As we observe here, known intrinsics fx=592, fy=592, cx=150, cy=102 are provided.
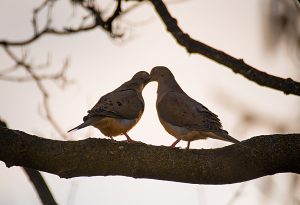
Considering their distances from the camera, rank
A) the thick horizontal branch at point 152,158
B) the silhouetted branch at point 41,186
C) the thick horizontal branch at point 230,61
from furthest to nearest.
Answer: the thick horizontal branch at point 230,61, the thick horizontal branch at point 152,158, the silhouetted branch at point 41,186

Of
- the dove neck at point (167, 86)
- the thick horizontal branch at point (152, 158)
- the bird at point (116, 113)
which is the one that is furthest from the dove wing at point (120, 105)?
the thick horizontal branch at point (152, 158)

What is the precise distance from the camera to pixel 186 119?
6.38m

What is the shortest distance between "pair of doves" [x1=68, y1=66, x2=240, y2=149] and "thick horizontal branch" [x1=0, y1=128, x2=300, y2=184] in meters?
0.85

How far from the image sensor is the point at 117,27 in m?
5.90

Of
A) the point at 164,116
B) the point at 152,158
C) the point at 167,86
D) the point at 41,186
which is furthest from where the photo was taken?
the point at 167,86

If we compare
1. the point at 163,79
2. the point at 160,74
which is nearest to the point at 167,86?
the point at 163,79

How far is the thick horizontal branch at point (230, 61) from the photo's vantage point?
4895 millimetres

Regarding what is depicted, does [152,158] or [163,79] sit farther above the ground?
[163,79]

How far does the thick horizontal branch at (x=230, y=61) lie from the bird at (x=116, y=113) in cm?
129

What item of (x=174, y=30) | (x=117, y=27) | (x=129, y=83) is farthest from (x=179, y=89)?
(x=174, y=30)

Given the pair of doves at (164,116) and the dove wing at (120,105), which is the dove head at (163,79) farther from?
the dove wing at (120,105)

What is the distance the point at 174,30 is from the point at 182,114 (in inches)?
59.0

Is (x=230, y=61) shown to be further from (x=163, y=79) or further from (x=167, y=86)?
(x=163, y=79)

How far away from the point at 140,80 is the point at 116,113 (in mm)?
1628
